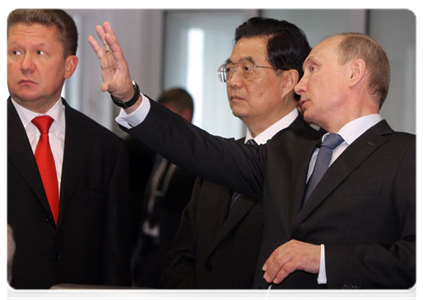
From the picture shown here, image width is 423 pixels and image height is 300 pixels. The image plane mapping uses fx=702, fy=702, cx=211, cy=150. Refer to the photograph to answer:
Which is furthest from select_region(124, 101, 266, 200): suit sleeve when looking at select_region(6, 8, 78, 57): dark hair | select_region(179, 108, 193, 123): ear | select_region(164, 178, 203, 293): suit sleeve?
select_region(179, 108, 193, 123): ear

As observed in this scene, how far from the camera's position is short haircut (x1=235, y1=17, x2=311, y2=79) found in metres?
2.87

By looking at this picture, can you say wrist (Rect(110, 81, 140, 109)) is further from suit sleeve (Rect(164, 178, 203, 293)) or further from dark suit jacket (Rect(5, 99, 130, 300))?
suit sleeve (Rect(164, 178, 203, 293))

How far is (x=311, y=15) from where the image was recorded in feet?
18.5

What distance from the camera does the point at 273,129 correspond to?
9.03 feet

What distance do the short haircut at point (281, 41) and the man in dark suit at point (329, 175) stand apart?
0.55 meters

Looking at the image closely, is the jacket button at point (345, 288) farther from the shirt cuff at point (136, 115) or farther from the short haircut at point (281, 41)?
the short haircut at point (281, 41)

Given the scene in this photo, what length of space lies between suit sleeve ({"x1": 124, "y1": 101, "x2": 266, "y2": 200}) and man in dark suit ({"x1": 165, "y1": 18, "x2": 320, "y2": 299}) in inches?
8.2

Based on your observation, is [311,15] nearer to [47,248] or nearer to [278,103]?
[278,103]

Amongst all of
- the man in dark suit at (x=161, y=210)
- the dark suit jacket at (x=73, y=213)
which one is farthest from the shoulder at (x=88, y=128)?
the man in dark suit at (x=161, y=210)

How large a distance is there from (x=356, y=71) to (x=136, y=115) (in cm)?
71

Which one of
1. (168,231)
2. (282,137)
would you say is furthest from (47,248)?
(168,231)

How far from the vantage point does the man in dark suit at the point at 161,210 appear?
4.39 m

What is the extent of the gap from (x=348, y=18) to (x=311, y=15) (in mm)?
307

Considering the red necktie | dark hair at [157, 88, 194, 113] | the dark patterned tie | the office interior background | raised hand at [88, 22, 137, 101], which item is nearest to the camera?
raised hand at [88, 22, 137, 101]
